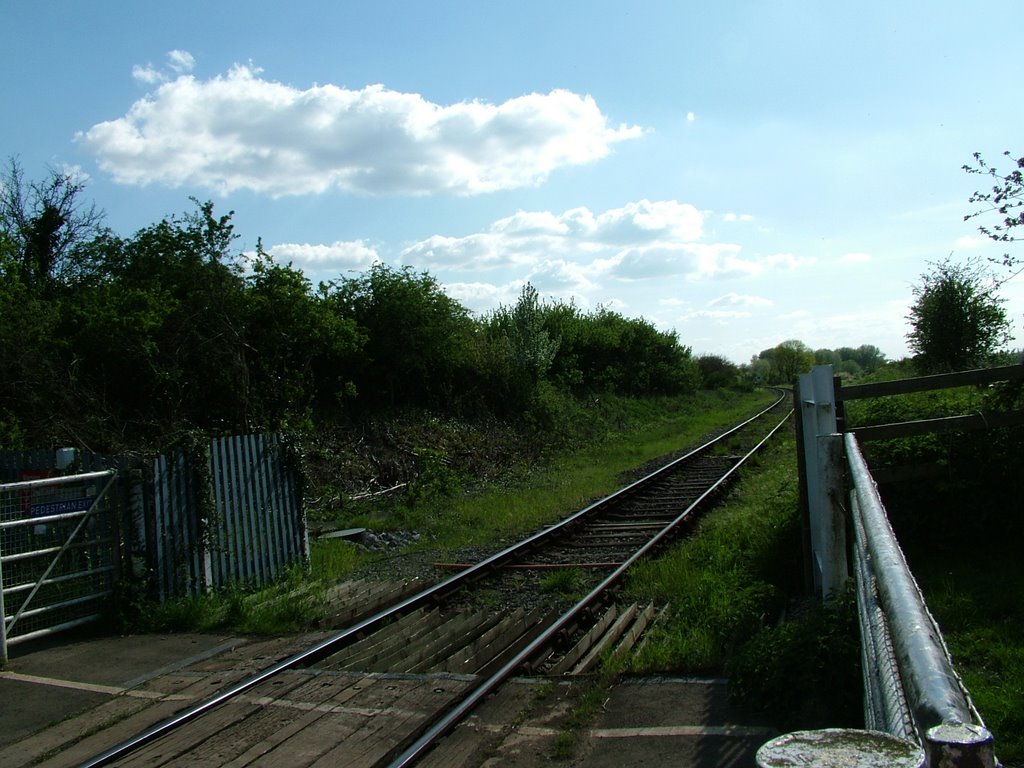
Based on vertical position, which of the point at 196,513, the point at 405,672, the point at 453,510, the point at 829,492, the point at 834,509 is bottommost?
the point at 405,672

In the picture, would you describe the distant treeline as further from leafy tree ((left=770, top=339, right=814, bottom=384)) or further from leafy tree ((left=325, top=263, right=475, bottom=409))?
leafy tree ((left=770, top=339, right=814, bottom=384))

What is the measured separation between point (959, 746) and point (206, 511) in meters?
8.99

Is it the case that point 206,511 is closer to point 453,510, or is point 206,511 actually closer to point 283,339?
point 453,510

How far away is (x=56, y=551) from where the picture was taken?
817cm

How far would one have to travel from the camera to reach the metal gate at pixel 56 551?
801 centimetres

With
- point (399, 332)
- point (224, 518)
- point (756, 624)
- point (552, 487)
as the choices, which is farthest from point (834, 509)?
point (399, 332)

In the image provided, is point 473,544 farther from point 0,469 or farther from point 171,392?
point 171,392

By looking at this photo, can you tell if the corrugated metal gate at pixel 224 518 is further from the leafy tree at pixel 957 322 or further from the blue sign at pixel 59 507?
the leafy tree at pixel 957 322

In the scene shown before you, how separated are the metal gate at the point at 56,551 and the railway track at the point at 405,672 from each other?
8.72 feet

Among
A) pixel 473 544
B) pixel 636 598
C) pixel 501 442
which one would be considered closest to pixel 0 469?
pixel 473 544

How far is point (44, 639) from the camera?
324 inches

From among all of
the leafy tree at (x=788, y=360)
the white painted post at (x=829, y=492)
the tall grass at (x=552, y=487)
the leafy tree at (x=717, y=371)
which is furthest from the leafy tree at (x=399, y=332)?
the leafy tree at (x=788, y=360)

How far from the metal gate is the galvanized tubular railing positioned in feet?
25.6

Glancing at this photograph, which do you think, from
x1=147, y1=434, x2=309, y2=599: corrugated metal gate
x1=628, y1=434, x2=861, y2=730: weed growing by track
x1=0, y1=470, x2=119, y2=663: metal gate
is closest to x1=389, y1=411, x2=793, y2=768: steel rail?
x1=628, y1=434, x2=861, y2=730: weed growing by track
